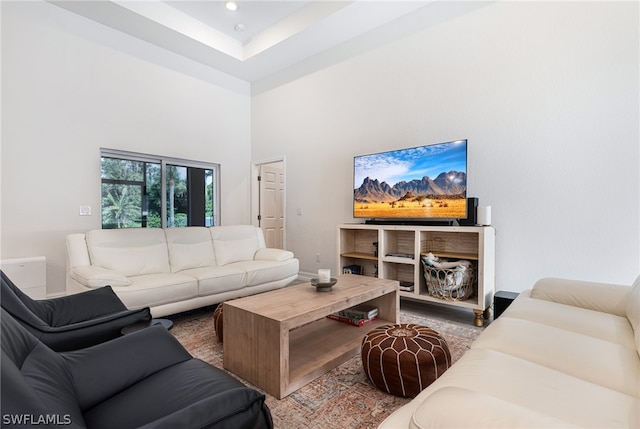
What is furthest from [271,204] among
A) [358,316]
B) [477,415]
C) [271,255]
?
[477,415]

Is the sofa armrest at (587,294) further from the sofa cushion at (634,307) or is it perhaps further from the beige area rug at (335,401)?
the beige area rug at (335,401)

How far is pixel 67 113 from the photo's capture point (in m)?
3.85

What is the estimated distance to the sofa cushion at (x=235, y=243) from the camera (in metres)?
3.92

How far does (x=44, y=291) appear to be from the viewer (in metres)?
3.45

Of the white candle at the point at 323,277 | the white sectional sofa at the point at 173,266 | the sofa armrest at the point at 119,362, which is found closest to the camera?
the sofa armrest at the point at 119,362

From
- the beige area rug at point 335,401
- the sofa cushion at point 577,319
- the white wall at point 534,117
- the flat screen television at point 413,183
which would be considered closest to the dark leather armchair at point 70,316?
the beige area rug at point 335,401

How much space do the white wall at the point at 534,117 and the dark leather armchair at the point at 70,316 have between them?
328 centimetres

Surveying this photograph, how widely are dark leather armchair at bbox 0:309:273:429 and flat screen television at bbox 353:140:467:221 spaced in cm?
269

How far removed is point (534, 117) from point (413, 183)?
4.11 ft

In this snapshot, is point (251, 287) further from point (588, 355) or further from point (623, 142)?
point (623, 142)

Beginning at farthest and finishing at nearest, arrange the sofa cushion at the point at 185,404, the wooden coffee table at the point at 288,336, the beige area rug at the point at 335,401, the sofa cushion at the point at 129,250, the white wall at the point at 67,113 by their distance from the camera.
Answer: the white wall at the point at 67,113, the sofa cushion at the point at 129,250, the wooden coffee table at the point at 288,336, the beige area rug at the point at 335,401, the sofa cushion at the point at 185,404

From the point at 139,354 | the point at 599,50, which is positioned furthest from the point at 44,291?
the point at 599,50

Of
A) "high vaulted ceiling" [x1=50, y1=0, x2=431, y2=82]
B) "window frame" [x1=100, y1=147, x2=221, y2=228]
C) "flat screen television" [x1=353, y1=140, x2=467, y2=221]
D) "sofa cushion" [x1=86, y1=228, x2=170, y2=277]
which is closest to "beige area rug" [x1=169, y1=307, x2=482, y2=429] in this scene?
"sofa cushion" [x1=86, y1=228, x2=170, y2=277]

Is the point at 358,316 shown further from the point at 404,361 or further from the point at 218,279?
the point at 218,279
